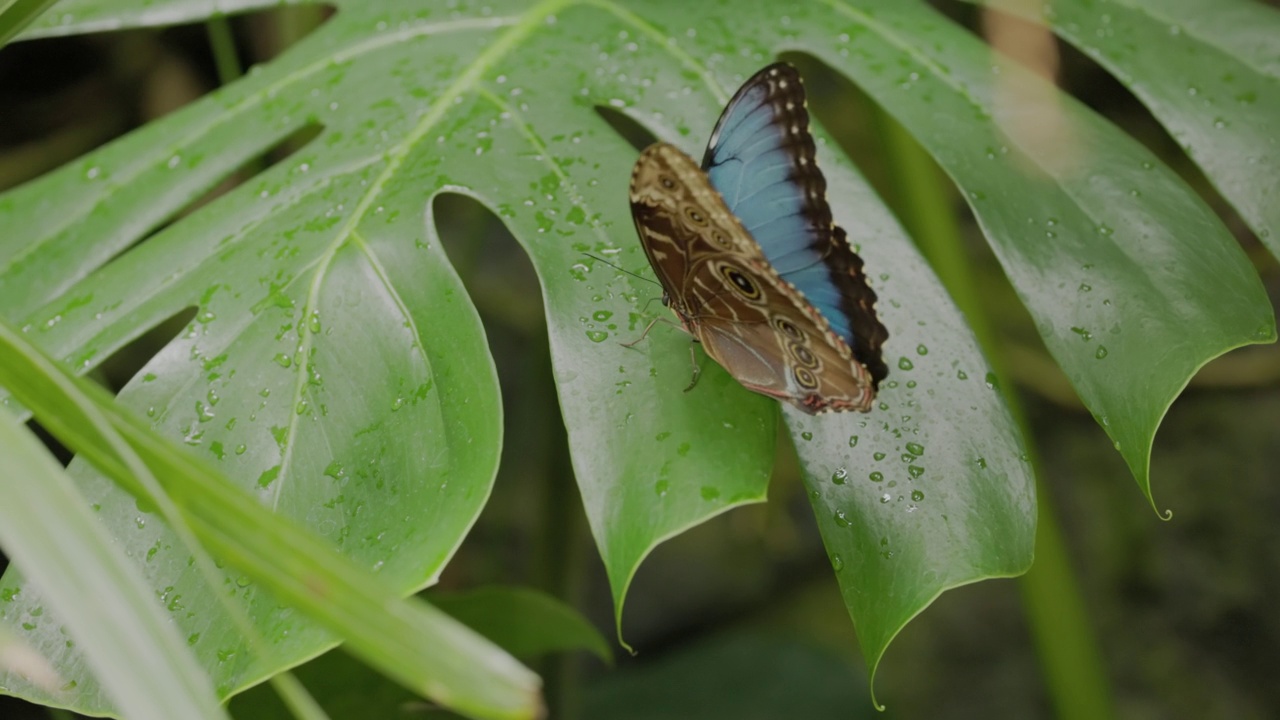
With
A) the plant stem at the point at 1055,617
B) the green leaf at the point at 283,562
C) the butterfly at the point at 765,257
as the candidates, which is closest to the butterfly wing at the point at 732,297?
the butterfly at the point at 765,257

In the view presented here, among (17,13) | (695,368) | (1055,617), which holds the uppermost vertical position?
(17,13)

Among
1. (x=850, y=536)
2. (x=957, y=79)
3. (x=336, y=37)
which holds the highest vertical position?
(x=336, y=37)

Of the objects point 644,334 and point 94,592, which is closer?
point 94,592

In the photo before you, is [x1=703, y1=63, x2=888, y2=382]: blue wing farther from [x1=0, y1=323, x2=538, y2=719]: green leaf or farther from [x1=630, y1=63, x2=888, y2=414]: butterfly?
[x1=0, y1=323, x2=538, y2=719]: green leaf

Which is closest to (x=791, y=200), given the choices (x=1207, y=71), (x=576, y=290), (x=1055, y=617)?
(x=576, y=290)

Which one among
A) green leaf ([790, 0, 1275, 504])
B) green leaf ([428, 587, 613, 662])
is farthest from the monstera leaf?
green leaf ([428, 587, 613, 662])

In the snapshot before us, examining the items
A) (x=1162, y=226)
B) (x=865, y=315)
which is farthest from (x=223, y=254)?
(x=1162, y=226)

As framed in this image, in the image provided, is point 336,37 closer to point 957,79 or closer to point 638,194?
point 638,194

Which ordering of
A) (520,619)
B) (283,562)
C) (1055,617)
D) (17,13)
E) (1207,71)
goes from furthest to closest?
(1055,617) → (520,619) → (1207,71) → (17,13) → (283,562)

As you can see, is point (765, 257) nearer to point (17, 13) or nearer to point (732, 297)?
point (732, 297)
